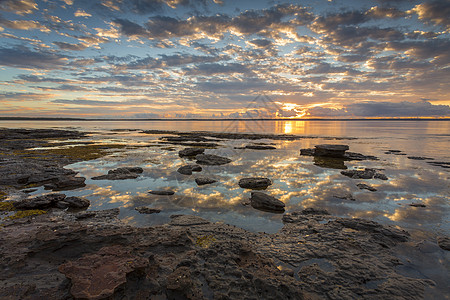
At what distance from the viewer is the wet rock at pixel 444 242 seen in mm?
7805

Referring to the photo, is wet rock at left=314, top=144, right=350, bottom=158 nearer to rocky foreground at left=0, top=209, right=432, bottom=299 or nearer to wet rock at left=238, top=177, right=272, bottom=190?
wet rock at left=238, top=177, right=272, bottom=190

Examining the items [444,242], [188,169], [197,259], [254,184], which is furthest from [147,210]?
[444,242]

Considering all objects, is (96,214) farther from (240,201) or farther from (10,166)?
(10,166)

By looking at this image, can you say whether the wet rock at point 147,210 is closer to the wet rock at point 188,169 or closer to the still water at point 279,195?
the still water at point 279,195

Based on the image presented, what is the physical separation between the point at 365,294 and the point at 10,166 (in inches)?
1052

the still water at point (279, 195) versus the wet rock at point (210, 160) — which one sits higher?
the wet rock at point (210, 160)

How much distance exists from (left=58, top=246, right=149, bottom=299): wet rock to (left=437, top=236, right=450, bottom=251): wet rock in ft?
34.5

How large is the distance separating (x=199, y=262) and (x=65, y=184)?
13.1 meters

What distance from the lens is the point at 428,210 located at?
37.7ft

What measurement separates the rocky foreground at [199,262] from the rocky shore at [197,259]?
3 cm

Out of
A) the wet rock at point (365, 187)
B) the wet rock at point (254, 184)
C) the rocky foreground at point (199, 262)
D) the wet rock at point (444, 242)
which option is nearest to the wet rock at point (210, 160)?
the wet rock at point (254, 184)

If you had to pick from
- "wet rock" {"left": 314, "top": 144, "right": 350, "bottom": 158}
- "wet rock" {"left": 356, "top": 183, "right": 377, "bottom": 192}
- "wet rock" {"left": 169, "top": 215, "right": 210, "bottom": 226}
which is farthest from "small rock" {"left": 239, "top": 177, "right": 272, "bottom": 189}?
"wet rock" {"left": 314, "top": 144, "right": 350, "bottom": 158}

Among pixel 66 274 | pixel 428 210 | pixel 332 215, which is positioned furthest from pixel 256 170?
pixel 66 274

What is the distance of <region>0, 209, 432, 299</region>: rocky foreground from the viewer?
17.2 ft
